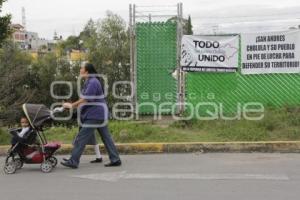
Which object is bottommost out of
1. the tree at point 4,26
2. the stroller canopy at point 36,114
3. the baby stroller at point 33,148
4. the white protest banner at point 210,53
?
the baby stroller at point 33,148

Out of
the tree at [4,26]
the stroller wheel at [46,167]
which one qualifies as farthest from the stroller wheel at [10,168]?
the tree at [4,26]

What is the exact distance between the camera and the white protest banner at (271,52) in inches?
504

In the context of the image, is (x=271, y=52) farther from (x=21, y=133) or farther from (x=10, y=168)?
(x=10, y=168)

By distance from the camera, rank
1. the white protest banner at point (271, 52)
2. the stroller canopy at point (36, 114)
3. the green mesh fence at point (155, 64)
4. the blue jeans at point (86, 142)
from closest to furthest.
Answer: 1. the stroller canopy at point (36, 114)
2. the blue jeans at point (86, 142)
3. the white protest banner at point (271, 52)
4. the green mesh fence at point (155, 64)

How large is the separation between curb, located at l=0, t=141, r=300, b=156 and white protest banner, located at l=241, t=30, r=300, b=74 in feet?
10.3

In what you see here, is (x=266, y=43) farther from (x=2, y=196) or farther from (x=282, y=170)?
(x=2, y=196)

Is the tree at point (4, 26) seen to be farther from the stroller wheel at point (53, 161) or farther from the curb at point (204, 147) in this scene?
the stroller wheel at point (53, 161)

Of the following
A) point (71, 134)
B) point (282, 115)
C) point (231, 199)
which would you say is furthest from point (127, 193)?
point (282, 115)

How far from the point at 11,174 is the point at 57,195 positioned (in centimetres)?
175

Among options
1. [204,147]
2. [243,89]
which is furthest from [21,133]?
[243,89]

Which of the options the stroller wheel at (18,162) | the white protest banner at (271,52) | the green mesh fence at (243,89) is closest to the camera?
the stroller wheel at (18,162)

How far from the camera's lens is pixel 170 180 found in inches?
310

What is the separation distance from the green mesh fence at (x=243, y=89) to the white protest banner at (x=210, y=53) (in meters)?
0.19

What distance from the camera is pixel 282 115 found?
39.7 feet
